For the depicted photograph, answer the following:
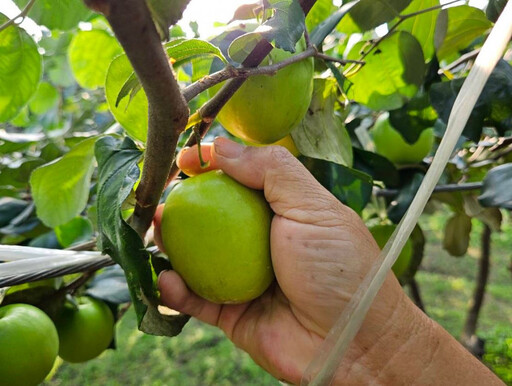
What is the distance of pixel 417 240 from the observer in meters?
1.10

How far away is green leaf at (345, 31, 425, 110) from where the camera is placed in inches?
33.5

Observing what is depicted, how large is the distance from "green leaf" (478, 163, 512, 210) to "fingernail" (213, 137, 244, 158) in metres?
0.40

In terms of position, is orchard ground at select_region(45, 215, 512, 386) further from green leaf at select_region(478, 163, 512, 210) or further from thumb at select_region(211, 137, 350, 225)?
thumb at select_region(211, 137, 350, 225)

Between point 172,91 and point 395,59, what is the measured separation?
1.95ft

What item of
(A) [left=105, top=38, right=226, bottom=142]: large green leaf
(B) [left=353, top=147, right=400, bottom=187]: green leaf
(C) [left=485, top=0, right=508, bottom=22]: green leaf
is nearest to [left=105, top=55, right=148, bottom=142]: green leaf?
(A) [left=105, top=38, right=226, bottom=142]: large green leaf

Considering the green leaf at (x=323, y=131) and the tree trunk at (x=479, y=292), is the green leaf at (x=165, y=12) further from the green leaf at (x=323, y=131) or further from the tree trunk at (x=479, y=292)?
the tree trunk at (x=479, y=292)

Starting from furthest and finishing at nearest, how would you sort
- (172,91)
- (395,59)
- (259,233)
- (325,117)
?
(395,59), (325,117), (259,233), (172,91)

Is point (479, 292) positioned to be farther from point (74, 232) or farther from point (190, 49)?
point (190, 49)

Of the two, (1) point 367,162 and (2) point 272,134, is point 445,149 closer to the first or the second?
(2) point 272,134

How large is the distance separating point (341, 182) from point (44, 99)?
1.37m

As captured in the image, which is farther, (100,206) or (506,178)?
(506,178)

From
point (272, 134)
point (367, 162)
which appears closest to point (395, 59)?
point (367, 162)

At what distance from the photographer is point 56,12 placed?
28.7 inches

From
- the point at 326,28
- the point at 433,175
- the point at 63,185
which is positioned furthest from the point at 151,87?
the point at 63,185
